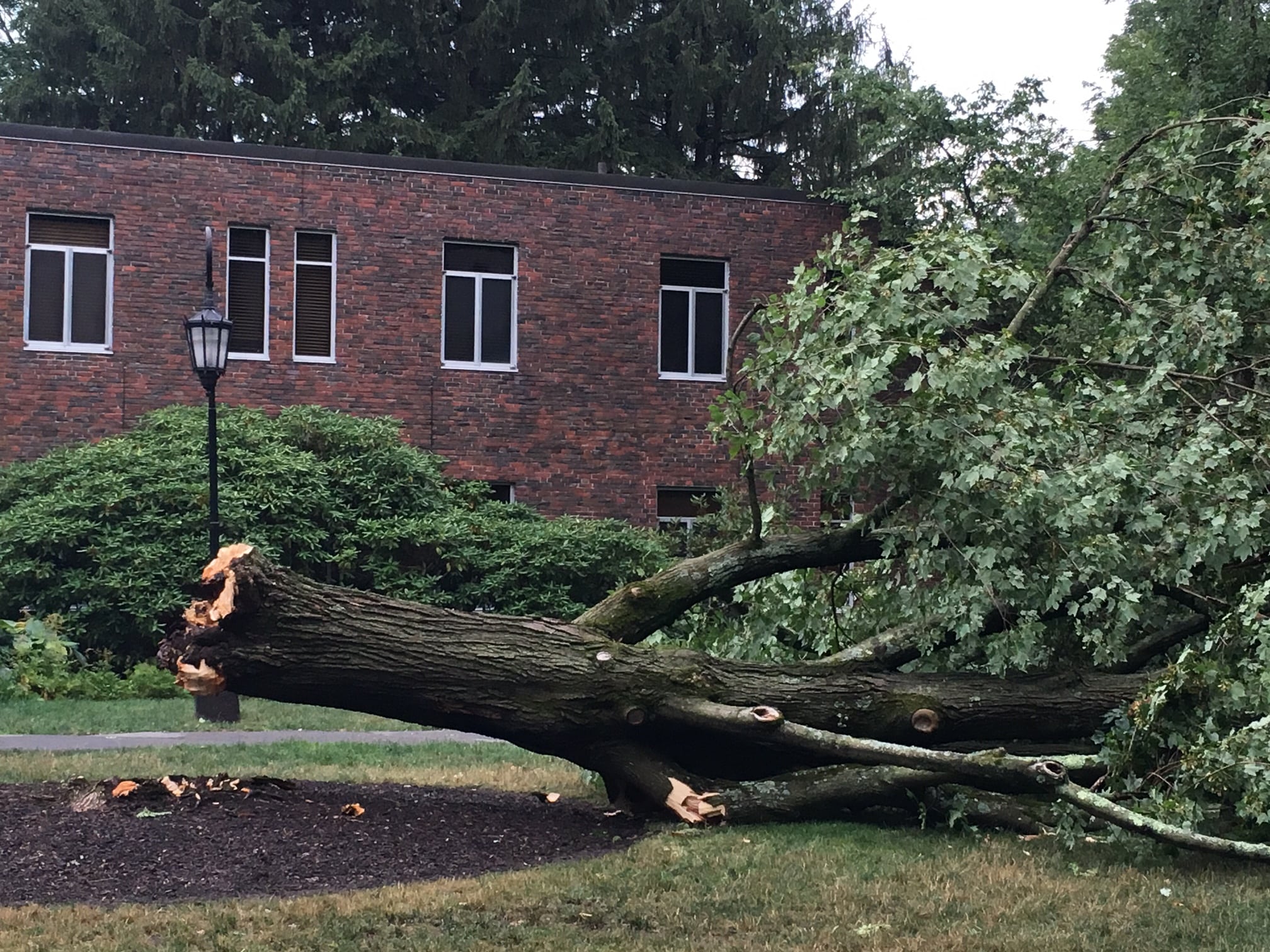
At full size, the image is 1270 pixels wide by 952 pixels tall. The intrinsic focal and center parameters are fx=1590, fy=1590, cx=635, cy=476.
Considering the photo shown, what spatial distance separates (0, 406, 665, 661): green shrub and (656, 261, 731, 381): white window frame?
3.52 meters

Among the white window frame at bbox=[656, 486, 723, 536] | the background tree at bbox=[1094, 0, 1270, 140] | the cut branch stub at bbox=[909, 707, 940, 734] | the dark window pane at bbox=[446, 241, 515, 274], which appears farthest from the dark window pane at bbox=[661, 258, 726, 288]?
the cut branch stub at bbox=[909, 707, 940, 734]

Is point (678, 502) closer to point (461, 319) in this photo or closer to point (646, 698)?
point (461, 319)

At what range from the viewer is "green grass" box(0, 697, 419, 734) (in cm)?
1255

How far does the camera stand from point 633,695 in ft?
25.2

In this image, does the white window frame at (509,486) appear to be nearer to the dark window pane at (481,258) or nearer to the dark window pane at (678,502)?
the dark window pane at (678,502)

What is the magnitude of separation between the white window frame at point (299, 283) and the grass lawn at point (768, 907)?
13987 mm

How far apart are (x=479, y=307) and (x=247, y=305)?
3031 mm

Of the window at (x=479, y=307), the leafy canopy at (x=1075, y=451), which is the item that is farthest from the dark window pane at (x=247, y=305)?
the leafy canopy at (x=1075, y=451)

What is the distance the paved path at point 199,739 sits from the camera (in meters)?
11.4

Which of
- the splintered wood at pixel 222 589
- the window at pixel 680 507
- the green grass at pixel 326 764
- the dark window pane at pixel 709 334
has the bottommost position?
the green grass at pixel 326 764

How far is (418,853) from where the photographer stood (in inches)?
277

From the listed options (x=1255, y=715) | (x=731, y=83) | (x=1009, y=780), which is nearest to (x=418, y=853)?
(x=1009, y=780)

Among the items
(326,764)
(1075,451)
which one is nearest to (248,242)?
(326,764)

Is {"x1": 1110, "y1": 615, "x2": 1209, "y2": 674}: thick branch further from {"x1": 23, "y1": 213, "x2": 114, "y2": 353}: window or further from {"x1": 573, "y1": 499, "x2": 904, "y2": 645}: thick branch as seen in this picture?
{"x1": 23, "y1": 213, "x2": 114, "y2": 353}: window
